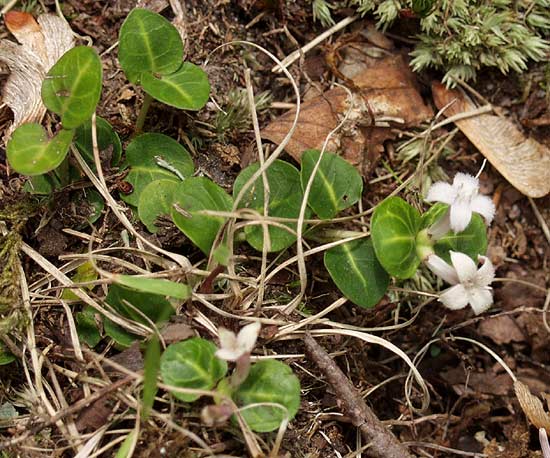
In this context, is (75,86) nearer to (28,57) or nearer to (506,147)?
(28,57)

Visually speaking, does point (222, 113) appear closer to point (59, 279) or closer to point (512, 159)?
point (59, 279)

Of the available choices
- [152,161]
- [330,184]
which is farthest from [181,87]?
[330,184]

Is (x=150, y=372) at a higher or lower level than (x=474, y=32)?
lower

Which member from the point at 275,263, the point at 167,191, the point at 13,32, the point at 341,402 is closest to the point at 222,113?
the point at 167,191

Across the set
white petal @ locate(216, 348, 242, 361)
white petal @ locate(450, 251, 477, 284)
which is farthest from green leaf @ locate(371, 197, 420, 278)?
white petal @ locate(216, 348, 242, 361)

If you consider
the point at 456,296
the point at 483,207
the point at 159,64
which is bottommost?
the point at 456,296

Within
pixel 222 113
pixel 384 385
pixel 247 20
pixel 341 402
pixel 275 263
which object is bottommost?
pixel 384 385
